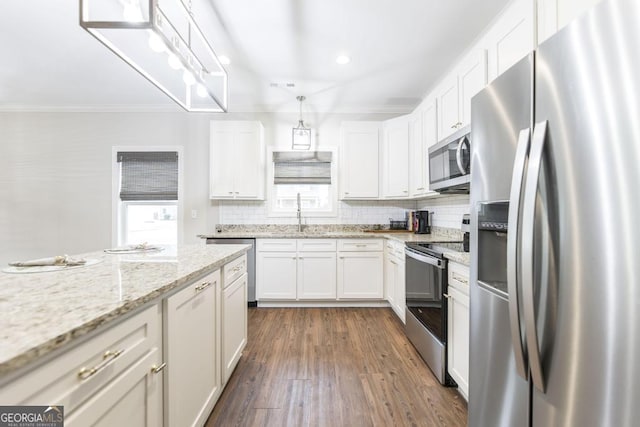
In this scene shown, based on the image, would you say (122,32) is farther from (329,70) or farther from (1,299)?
(1,299)

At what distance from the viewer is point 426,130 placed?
9.54ft

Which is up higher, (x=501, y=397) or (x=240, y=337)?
(x=501, y=397)

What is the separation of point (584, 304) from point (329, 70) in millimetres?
2949

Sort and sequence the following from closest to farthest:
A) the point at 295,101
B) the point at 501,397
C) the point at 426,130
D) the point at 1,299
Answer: the point at 1,299
the point at 501,397
the point at 426,130
the point at 295,101

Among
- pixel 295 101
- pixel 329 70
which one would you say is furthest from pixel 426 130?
pixel 295 101

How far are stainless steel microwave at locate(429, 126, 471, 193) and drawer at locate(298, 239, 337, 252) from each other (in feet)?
4.72

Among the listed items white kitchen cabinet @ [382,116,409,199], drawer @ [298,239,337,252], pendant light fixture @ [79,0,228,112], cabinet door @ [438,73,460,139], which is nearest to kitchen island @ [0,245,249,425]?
pendant light fixture @ [79,0,228,112]

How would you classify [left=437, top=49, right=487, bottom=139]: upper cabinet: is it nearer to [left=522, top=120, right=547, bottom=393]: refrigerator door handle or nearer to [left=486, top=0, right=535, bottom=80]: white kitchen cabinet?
[left=486, top=0, right=535, bottom=80]: white kitchen cabinet

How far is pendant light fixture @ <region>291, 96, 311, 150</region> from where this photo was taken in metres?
3.73

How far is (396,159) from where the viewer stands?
3574mm

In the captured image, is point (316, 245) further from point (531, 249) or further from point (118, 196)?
point (118, 196)

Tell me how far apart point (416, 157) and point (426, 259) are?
155 centimetres

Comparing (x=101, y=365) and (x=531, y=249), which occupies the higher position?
(x=531, y=249)

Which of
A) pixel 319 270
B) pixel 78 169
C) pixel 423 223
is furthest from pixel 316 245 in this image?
pixel 78 169
